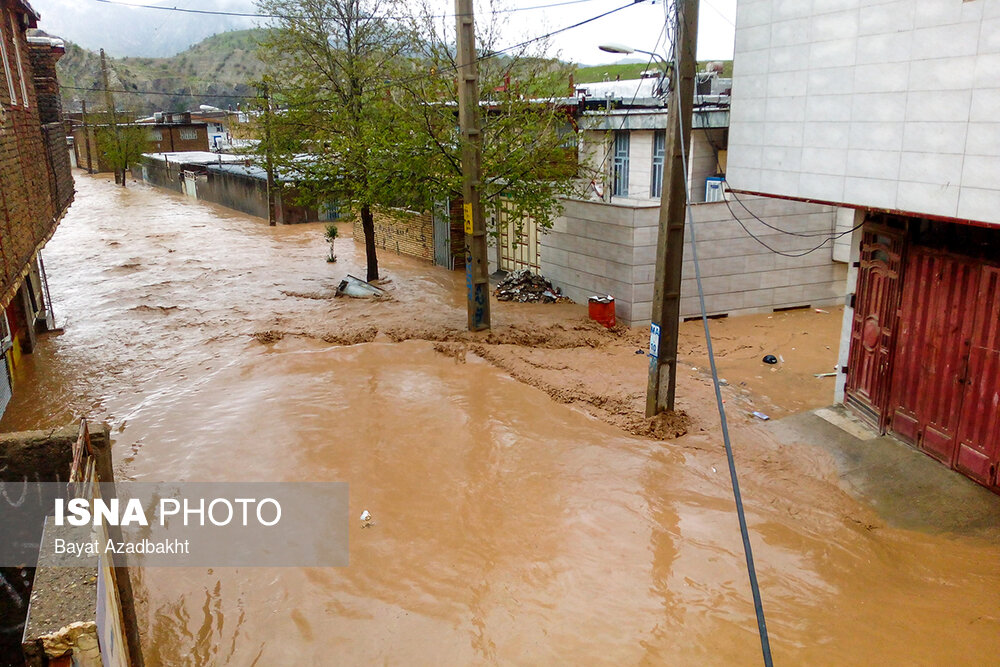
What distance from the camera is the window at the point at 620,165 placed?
20.8 meters

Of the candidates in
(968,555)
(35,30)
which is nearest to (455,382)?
(968,555)

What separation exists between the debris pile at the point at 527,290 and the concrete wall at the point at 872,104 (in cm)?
721

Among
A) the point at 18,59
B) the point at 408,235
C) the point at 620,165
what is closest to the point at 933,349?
the point at 620,165

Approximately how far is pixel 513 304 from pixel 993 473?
10512 mm

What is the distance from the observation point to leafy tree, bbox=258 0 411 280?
58.7 ft

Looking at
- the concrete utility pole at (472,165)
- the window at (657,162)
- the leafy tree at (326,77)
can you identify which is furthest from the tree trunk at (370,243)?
the window at (657,162)

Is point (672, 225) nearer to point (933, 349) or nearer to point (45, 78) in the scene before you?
point (933, 349)

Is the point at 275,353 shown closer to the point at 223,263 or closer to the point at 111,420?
the point at 111,420

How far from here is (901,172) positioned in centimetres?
709

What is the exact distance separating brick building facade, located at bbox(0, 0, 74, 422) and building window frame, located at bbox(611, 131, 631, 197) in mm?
14157

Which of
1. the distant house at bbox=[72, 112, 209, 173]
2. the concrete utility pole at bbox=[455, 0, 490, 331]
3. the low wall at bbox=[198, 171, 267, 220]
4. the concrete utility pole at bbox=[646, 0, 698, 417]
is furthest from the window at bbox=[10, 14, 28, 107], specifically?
the distant house at bbox=[72, 112, 209, 173]

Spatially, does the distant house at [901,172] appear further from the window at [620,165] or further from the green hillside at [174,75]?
the green hillside at [174,75]

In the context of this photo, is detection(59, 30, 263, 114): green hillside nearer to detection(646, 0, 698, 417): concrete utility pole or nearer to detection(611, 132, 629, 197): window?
detection(611, 132, 629, 197): window

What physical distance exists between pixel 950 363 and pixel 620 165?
47.5 ft
